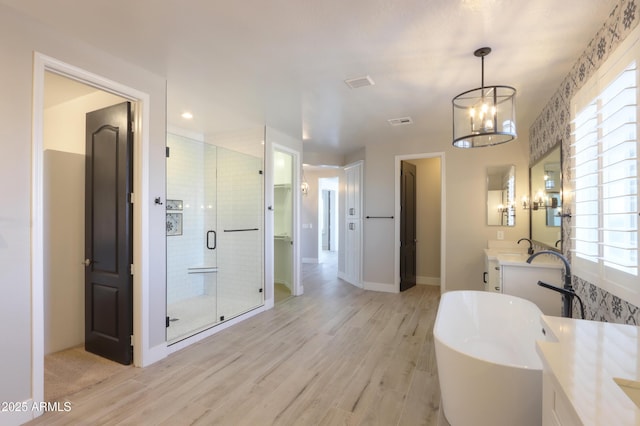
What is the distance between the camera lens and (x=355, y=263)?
6.02m

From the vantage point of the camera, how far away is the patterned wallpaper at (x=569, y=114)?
175 cm

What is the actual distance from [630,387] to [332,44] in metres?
2.38

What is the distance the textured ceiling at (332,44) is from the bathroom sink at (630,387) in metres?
1.97

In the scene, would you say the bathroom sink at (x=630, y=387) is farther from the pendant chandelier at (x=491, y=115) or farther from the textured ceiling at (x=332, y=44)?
the textured ceiling at (x=332, y=44)

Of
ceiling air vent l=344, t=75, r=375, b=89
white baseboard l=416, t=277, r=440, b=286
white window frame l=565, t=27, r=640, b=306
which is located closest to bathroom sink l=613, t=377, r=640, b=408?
white window frame l=565, t=27, r=640, b=306

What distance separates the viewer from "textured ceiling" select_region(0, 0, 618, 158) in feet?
6.22

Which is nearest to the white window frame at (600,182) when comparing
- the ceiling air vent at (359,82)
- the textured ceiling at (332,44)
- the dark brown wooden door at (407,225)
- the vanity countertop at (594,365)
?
the textured ceiling at (332,44)

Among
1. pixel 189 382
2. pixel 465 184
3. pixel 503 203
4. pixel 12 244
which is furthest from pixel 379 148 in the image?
pixel 12 244

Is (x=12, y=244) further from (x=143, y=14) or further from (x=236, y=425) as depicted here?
(x=236, y=425)

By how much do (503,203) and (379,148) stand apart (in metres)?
2.17

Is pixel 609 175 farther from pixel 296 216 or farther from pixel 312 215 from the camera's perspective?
pixel 312 215

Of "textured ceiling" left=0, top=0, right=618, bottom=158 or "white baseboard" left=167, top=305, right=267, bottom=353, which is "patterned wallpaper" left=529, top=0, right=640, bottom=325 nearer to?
"textured ceiling" left=0, top=0, right=618, bottom=158

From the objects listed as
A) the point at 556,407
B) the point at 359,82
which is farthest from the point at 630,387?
the point at 359,82

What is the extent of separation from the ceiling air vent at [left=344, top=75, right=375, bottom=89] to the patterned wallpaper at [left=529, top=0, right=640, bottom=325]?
1.63 m
